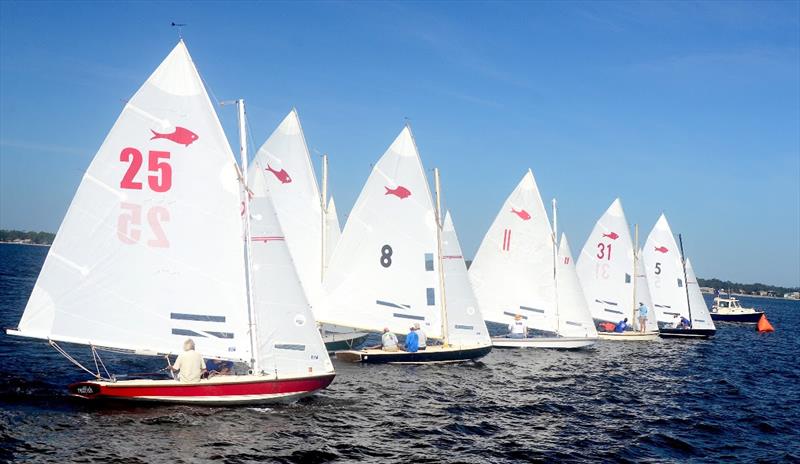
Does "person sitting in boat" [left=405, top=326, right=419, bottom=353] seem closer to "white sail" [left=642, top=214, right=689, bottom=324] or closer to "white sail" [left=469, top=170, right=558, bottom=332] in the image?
"white sail" [left=469, top=170, right=558, bottom=332]

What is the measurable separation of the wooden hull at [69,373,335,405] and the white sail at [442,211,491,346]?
1328 cm

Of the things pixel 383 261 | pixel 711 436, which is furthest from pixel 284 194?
pixel 711 436

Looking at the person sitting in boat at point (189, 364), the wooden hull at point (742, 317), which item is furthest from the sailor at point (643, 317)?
the wooden hull at point (742, 317)

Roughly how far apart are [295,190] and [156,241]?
562 inches

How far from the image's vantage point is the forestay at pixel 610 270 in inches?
2051

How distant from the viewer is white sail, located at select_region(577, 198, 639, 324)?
5209cm

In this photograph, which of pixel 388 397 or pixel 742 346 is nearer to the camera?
pixel 388 397

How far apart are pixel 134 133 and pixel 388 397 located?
43.1 feet

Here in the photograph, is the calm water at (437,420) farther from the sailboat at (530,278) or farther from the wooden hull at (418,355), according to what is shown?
the sailboat at (530,278)

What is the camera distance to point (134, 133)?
68.1ft

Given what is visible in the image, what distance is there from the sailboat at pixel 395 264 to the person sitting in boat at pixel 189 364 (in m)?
13.2

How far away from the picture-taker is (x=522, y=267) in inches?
1686

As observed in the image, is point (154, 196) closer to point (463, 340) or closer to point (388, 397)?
point (388, 397)

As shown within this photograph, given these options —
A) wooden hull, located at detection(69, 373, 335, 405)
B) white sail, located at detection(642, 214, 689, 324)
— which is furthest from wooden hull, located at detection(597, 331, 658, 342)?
wooden hull, located at detection(69, 373, 335, 405)
